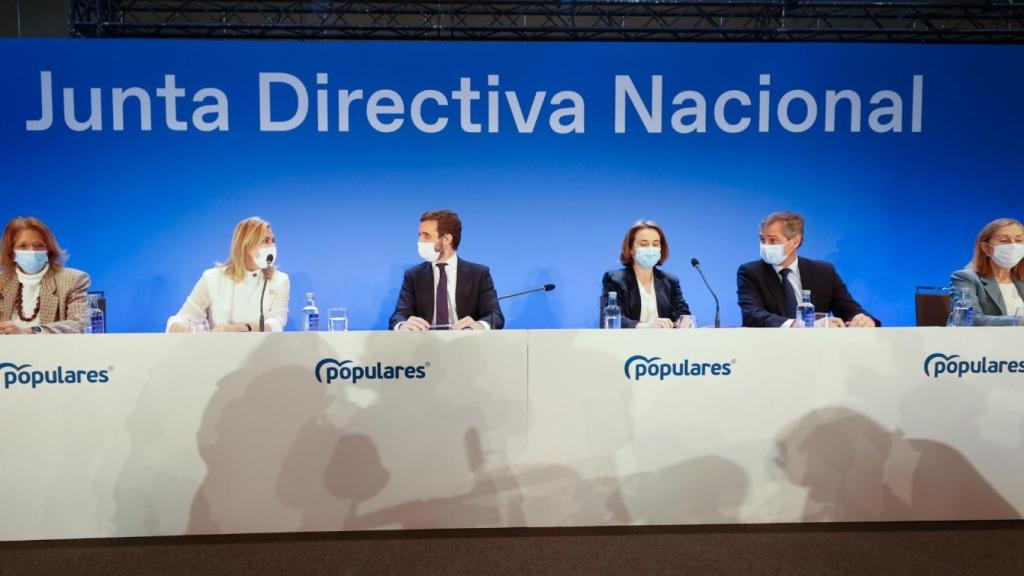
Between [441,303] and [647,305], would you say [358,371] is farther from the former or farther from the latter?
[647,305]

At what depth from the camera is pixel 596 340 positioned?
8.36 ft

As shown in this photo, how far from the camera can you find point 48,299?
354cm

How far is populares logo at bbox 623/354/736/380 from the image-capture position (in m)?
2.56

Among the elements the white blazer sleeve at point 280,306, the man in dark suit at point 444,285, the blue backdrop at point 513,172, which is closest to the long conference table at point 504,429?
the white blazer sleeve at point 280,306

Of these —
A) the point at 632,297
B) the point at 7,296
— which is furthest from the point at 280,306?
the point at 632,297

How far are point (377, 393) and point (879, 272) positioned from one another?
4448 mm

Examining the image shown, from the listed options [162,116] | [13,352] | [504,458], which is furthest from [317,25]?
[504,458]

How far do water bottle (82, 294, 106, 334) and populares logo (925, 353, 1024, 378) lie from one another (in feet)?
10.7

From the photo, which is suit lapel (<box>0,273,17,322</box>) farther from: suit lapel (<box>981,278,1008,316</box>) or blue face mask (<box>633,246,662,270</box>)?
suit lapel (<box>981,278,1008,316</box>)

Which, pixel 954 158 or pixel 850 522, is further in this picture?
pixel 954 158

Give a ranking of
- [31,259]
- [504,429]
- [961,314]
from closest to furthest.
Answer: [504,429] < [961,314] < [31,259]

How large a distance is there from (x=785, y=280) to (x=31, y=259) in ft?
12.0

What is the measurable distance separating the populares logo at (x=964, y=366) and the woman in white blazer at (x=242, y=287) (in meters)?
2.75

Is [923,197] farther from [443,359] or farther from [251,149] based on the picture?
[251,149]
